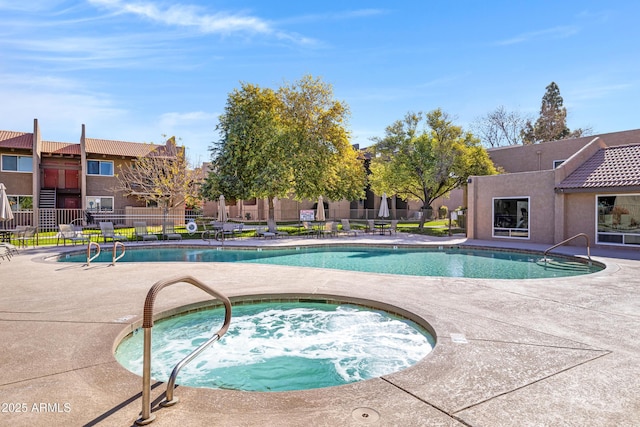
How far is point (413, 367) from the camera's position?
149 inches

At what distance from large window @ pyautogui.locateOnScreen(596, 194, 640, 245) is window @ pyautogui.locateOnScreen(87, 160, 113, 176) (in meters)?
31.2

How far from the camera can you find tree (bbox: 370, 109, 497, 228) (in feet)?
74.8

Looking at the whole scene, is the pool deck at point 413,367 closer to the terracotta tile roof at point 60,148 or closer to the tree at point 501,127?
the terracotta tile roof at point 60,148

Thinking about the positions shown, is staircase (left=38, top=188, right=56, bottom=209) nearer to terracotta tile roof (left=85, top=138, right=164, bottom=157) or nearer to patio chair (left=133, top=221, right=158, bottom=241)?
terracotta tile roof (left=85, top=138, right=164, bottom=157)

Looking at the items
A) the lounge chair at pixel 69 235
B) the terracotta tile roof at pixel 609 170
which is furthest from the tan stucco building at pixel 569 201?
the lounge chair at pixel 69 235

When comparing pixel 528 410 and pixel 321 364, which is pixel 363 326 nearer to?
pixel 321 364

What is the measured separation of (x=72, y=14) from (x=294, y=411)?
12793 millimetres

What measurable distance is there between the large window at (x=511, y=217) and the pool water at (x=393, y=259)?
112 inches

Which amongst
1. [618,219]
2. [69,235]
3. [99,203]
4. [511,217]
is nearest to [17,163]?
[99,203]

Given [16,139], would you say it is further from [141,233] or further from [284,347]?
[284,347]

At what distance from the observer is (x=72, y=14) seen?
1057 centimetres

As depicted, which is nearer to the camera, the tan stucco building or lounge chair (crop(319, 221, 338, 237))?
the tan stucco building

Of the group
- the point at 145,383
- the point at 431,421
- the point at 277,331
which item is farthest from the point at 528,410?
the point at 277,331

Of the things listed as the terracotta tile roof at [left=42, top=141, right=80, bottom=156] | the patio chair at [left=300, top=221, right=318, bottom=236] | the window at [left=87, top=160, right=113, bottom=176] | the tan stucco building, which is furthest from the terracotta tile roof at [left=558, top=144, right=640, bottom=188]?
the terracotta tile roof at [left=42, top=141, right=80, bottom=156]
